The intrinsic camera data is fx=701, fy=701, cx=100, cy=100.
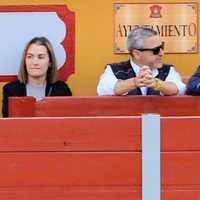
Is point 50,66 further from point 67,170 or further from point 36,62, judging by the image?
point 67,170

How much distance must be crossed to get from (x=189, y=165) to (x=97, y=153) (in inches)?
14.4

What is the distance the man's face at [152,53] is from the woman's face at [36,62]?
0.57m

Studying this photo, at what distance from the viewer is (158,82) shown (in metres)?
3.47

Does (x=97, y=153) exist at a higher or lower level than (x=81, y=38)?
lower

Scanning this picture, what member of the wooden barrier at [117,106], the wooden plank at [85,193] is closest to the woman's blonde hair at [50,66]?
the wooden barrier at [117,106]

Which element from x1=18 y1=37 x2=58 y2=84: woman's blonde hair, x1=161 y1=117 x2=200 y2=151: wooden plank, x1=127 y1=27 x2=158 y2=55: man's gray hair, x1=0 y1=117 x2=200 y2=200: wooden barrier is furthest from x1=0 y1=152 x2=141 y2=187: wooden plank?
x1=18 y1=37 x2=58 y2=84: woman's blonde hair

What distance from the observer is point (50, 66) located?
4086mm

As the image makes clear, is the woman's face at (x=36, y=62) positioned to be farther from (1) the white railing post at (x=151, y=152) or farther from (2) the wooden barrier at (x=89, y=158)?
(1) the white railing post at (x=151, y=152)

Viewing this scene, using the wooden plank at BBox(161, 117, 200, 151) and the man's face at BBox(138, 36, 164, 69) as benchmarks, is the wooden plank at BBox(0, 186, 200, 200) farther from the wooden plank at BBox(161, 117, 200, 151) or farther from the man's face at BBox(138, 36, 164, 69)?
the man's face at BBox(138, 36, 164, 69)

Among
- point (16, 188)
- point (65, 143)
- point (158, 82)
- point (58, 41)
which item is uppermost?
point (58, 41)

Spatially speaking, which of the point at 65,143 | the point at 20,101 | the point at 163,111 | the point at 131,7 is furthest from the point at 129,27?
the point at 65,143

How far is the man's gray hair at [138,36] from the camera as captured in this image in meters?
3.80

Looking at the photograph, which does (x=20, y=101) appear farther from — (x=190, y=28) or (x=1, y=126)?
(x=190, y=28)

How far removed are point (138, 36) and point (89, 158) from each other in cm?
119
